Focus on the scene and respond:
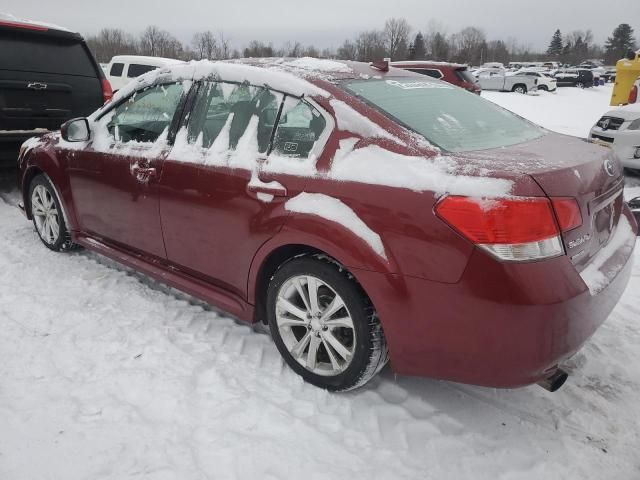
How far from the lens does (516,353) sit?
6.61 ft

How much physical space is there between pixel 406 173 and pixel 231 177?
41.4 inches

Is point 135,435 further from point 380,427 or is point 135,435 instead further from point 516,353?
point 516,353

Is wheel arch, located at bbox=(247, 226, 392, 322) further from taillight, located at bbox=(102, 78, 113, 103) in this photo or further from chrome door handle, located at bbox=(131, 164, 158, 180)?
taillight, located at bbox=(102, 78, 113, 103)

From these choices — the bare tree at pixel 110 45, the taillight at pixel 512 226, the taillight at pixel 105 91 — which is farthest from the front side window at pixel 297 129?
the bare tree at pixel 110 45

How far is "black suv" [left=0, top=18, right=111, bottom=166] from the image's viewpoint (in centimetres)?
527

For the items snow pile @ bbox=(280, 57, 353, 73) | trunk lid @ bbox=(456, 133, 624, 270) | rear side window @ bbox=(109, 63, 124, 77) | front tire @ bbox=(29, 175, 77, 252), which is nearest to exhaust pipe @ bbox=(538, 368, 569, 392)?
trunk lid @ bbox=(456, 133, 624, 270)

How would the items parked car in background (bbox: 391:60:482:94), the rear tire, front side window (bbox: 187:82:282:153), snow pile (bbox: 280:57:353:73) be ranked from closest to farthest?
front side window (bbox: 187:82:282:153)
snow pile (bbox: 280:57:353:73)
parked car in background (bbox: 391:60:482:94)
the rear tire

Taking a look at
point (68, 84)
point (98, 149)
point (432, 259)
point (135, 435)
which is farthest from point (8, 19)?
point (432, 259)

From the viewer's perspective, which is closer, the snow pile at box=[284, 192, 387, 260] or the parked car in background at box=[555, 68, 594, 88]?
the snow pile at box=[284, 192, 387, 260]

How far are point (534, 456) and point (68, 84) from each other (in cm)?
585

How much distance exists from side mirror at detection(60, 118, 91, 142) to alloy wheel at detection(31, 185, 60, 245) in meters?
0.79

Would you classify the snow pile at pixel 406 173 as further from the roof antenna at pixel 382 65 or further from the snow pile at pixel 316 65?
the roof antenna at pixel 382 65

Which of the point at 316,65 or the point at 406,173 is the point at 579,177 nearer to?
the point at 406,173

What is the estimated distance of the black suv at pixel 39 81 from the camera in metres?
5.27
